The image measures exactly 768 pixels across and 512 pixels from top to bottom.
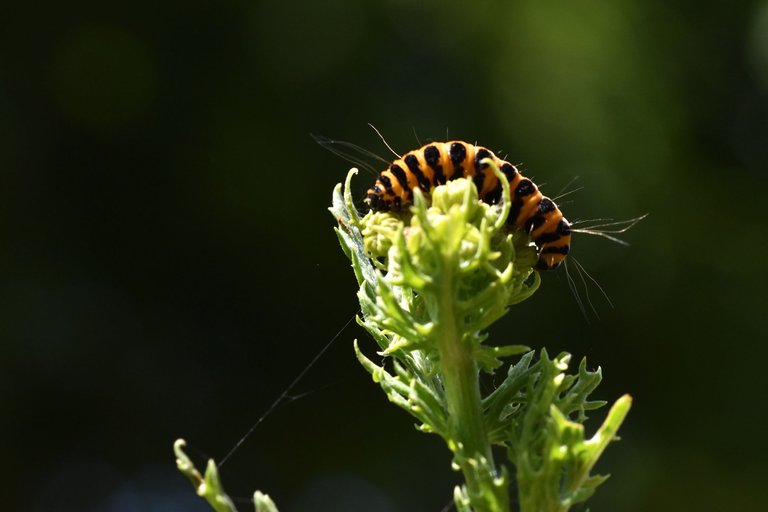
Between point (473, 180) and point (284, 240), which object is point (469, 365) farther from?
point (284, 240)

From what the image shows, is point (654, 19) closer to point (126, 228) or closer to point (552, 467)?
point (126, 228)

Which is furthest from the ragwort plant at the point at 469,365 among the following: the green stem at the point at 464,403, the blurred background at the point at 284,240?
the blurred background at the point at 284,240

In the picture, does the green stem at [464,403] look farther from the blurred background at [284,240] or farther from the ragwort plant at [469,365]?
the blurred background at [284,240]

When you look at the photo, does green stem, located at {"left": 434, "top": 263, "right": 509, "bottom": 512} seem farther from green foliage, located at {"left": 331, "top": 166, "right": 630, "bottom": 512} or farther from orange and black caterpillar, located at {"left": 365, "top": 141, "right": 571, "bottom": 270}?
orange and black caterpillar, located at {"left": 365, "top": 141, "right": 571, "bottom": 270}

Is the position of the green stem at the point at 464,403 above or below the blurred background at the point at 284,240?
above

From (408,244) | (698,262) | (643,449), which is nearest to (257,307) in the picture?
(643,449)

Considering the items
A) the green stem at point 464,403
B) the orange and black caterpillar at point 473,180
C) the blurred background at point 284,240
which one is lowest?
the blurred background at point 284,240
